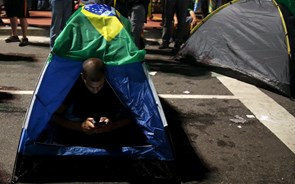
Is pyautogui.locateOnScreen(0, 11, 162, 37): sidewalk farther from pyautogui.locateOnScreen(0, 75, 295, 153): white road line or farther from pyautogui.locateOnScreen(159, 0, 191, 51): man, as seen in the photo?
pyautogui.locateOnScreen(0, 75, 295, 153): white road line

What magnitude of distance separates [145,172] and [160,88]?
2.70m

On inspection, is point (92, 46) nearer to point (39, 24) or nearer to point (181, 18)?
point (181, 18)

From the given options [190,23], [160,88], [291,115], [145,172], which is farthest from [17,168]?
[190,23]

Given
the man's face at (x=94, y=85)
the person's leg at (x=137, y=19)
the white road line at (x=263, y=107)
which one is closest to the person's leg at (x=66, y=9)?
the person's leg at (x=137, y=19)

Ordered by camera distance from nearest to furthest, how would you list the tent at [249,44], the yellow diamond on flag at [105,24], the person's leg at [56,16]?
1. the yellow diamond on flag at [105,24]
2. the tent at [249,44]
3. the person's leg at [56,16]

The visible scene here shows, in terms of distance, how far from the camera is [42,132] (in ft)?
11.2

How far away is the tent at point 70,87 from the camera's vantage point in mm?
3314

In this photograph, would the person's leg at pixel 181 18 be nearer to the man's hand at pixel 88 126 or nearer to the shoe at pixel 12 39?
the shoe at pixel 12 39

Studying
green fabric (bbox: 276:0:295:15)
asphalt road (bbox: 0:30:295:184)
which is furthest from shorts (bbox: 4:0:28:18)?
green fabric (bbox: 276:0:295:15)

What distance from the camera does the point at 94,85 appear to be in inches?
133

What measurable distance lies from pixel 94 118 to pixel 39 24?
23.8ft

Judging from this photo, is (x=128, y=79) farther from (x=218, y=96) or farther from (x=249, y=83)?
(x=249, y=83)

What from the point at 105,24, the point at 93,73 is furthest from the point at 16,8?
the point at 93,73

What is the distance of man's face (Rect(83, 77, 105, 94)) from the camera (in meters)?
3.37
